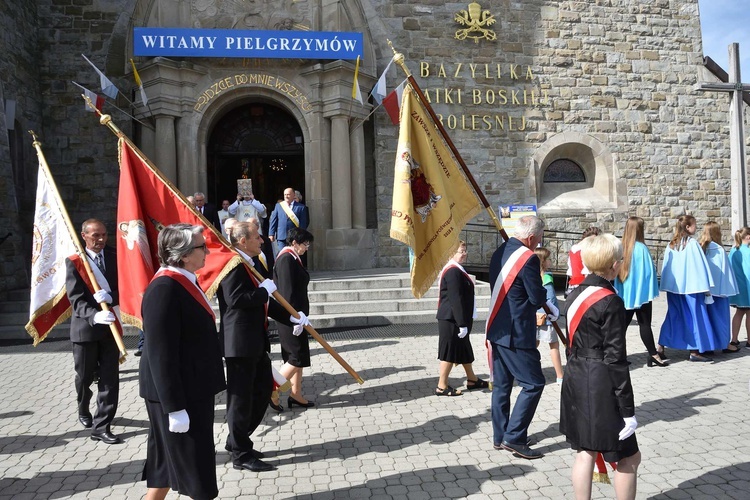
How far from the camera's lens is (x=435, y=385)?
6.22 m

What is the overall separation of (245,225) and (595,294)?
272 centimetres

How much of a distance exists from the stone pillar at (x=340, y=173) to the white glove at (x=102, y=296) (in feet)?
27.3

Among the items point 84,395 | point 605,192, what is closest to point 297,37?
point 605,192

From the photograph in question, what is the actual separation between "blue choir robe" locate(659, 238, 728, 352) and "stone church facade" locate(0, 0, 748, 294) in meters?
7.03

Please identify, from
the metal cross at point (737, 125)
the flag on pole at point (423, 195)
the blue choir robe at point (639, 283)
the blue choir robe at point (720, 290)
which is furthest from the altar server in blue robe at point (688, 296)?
the metal cross at point (737, 125)

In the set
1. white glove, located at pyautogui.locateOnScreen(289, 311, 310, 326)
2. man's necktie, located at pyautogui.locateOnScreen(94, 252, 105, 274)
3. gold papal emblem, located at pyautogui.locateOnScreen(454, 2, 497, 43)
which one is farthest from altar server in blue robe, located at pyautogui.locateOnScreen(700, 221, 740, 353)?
gold papal emblem, located at pyautogui.locateOnScreen(454, 2, 497, 43)

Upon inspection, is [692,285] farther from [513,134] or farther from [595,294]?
[513,134]

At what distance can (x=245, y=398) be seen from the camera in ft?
14.0

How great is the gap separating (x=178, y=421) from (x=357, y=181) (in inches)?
419

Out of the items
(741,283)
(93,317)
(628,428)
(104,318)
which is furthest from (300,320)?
(741,283)

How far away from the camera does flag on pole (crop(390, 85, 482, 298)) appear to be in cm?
510

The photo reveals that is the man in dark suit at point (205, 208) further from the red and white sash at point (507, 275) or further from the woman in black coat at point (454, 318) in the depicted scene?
the red and white sash at point (507, 275)

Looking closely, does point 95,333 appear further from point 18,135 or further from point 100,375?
point 18,135

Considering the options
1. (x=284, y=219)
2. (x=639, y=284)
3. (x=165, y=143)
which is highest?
(x=165, y=143)
